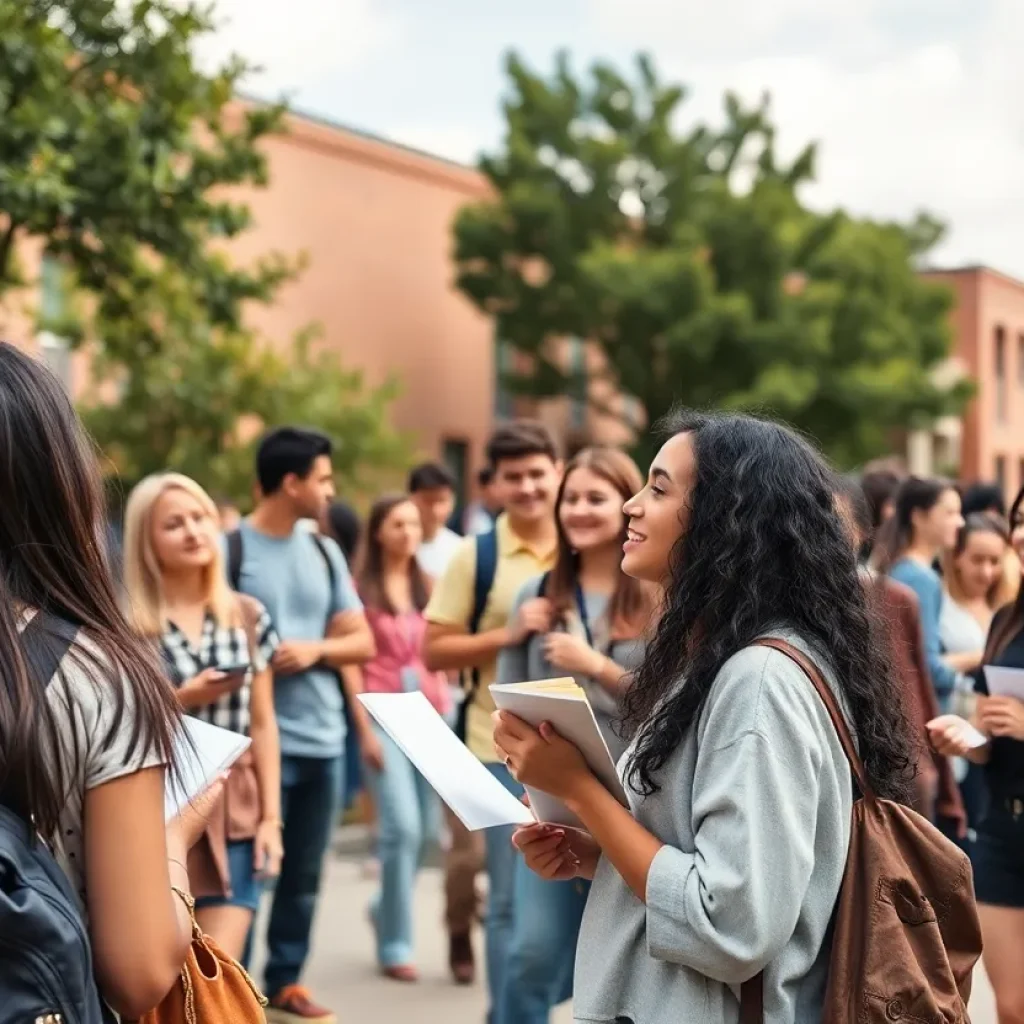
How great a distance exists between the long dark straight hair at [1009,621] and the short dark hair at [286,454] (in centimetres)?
256

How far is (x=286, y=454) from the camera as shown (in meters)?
6.29

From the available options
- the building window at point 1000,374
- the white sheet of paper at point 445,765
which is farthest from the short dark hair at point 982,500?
the building window at point 1000,374

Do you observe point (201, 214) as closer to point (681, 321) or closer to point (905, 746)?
point (905, 746)

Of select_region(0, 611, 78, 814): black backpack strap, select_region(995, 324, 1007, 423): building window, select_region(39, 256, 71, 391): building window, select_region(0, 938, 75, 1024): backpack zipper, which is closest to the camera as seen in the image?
select_region(0, 938, 75, 1024): backpack zipper

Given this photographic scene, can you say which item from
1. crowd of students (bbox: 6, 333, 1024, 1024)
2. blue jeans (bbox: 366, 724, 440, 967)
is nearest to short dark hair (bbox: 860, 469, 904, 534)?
blue jeans (bbox: 366, 724, 440, 967)

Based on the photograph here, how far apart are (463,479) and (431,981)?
30342mm

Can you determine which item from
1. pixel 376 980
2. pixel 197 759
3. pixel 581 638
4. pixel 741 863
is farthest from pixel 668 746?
pixel 376 980

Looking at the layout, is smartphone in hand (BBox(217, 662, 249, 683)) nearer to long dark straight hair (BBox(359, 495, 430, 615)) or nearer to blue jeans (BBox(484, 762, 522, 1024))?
blue jeans (BBox(484, 762, 522, 1024))

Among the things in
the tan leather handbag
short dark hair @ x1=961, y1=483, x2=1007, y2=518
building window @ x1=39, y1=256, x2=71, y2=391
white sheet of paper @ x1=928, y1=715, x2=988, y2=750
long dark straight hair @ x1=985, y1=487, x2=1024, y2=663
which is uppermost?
building window @ x1=39, y1=256, x2=71, y2=391

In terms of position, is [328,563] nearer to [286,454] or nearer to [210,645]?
[286,454]

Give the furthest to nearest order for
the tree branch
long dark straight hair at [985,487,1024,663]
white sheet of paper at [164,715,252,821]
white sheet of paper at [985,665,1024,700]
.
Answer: the tree branch, long dark straight hair at [985,487,1024,663], white sheet of paper at [985,665,1024,700], white sheet of paper at [164,715,252,821]

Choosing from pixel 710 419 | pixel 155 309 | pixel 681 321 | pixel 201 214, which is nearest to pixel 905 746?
pixel 710 419

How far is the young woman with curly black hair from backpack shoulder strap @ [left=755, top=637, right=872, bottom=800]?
0.04ft

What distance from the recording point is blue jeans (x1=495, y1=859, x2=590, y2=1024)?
4984mm
